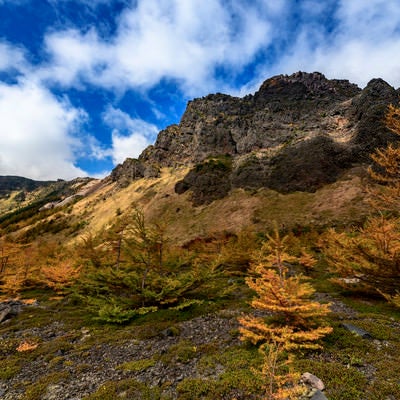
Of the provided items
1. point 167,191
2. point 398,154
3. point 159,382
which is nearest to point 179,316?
point 159,382

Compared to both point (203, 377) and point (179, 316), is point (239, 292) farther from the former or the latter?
point (203, 377)

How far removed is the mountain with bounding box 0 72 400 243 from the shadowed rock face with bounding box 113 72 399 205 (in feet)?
1.06

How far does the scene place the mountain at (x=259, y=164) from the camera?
168 ft

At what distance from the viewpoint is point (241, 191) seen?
6291cm

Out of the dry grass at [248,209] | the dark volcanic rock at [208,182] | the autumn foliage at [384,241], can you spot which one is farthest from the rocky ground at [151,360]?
the dark volcanic rock at [208,182]

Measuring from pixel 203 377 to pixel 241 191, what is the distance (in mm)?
57191

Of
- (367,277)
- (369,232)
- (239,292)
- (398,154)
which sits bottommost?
(239,292)

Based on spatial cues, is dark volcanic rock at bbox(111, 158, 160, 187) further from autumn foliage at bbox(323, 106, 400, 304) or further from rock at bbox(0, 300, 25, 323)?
autumn foliage at bbox(323, 106, 400, 304)

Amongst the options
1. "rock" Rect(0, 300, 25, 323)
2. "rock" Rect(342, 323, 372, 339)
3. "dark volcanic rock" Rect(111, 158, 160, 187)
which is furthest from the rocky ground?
"dark volcanic rock" Rect(111, 158, 160, 187)

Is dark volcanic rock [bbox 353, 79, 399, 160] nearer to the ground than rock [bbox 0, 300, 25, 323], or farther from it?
farther from it

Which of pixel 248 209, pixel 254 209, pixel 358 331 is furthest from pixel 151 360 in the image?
pixel 248 209

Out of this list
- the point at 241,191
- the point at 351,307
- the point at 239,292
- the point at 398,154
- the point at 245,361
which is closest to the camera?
the point at 245,361

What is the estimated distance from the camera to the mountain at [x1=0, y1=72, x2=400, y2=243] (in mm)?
51344

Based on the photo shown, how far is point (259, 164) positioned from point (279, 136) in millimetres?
17597
